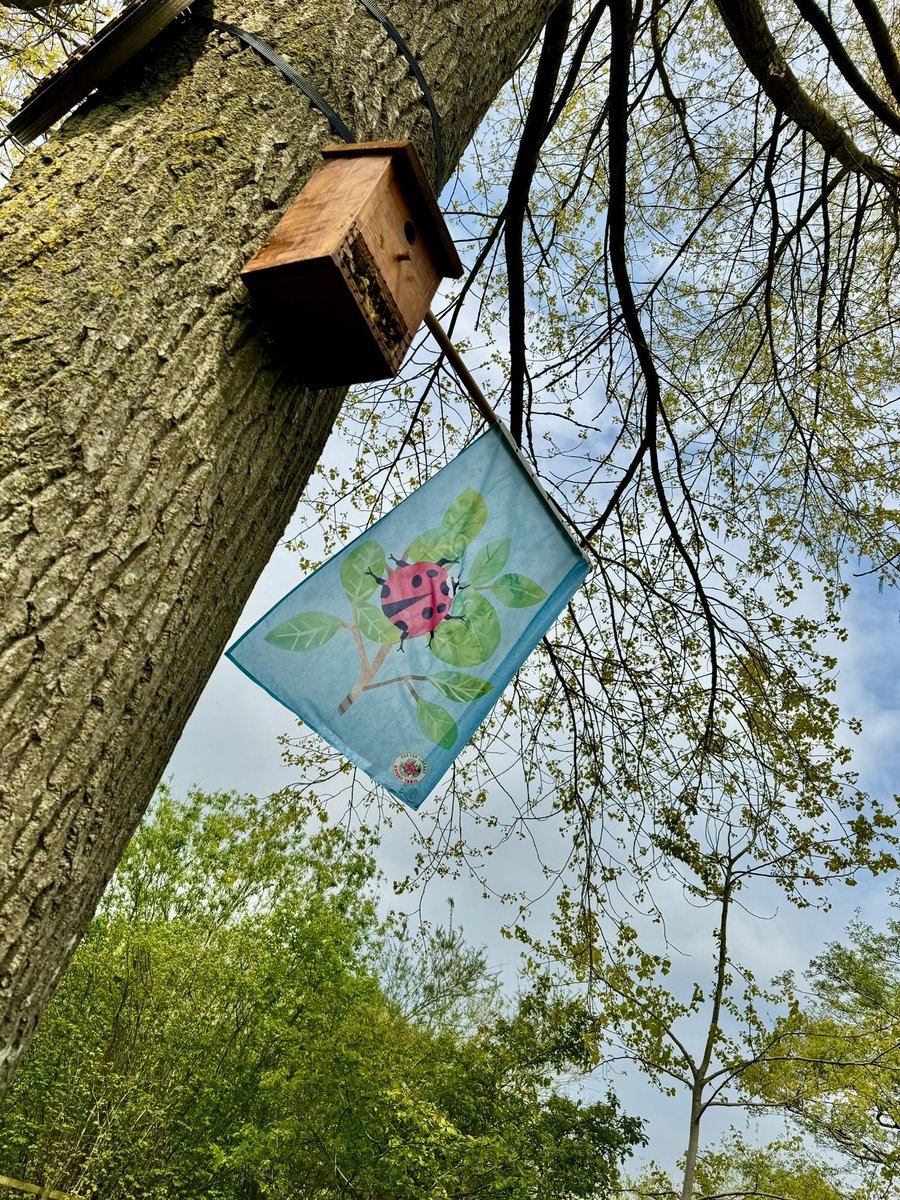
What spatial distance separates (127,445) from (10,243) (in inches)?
13.4

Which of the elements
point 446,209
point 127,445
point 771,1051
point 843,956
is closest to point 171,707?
point 127,445

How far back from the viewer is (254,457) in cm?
115

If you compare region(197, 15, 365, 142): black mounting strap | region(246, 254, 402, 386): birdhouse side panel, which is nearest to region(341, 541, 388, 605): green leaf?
region(246, 254, 402, 386): birdhouse side panel

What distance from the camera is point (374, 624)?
2.00m

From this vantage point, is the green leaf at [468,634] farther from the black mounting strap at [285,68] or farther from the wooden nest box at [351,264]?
the black mounting strap at [285,68]

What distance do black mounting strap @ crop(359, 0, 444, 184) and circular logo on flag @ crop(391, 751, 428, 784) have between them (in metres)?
1.30

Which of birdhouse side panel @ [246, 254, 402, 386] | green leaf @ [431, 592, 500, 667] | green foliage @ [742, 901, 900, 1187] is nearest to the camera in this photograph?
birdhouse side panel @ [246, 254, 402, 386]

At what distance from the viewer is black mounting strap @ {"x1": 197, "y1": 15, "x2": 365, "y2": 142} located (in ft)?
4.27

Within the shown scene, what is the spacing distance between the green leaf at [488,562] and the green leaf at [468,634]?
0.05 meters

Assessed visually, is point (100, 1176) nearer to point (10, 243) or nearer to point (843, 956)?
point (10, 243)

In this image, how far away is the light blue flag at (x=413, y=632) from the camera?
Result: 6.40 ft

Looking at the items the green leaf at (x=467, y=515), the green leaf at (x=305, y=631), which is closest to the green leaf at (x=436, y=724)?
the green leaf at (x=305, y=631)

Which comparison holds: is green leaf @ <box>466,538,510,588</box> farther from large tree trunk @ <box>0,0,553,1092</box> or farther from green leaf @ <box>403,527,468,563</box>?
large tree trunk @ <box>0,0,553,1092</box>

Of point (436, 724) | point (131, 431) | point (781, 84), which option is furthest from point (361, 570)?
point (781, 84)
